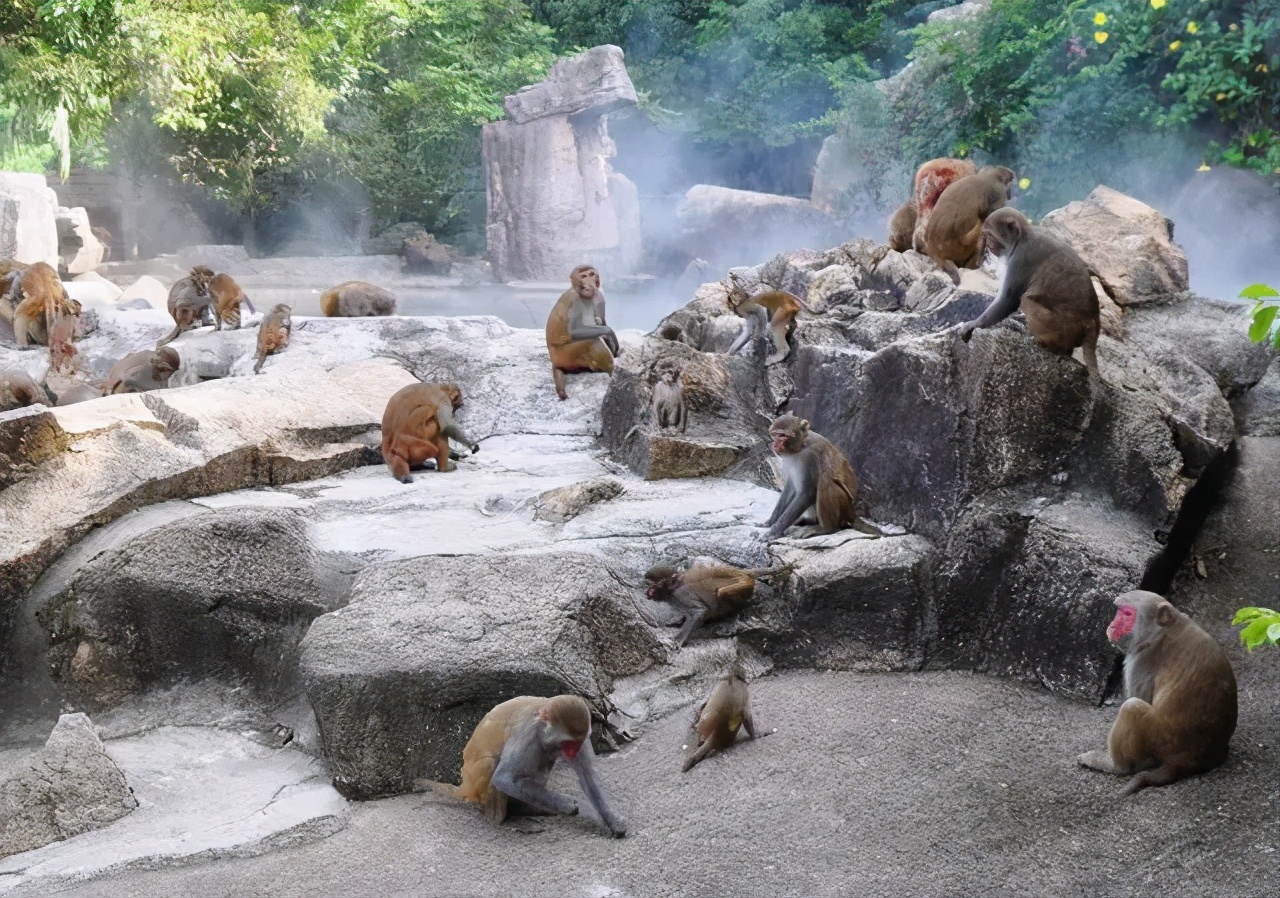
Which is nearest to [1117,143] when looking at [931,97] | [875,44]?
[931,97]

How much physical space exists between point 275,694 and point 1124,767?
4.00m

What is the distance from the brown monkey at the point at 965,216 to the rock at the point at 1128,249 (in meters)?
0.47

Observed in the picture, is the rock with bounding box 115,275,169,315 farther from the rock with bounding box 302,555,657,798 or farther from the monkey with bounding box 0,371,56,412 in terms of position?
the rock with bounding box 302,555,657,798

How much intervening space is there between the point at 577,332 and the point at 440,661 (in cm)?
491

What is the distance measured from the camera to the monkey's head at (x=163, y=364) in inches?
383

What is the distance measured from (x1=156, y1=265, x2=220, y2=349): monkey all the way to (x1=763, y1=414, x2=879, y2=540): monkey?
7.29 m


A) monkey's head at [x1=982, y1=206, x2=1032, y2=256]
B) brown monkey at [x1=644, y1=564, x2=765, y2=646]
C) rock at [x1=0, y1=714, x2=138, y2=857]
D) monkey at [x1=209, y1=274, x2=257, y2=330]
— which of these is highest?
monkey's head at [x1=982, y1=206, x2=1032, y2=256]

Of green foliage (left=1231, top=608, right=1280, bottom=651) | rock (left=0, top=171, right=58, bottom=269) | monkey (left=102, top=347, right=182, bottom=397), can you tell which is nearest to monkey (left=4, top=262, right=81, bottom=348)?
monkey (left=102, top=347, right=182, bottom=397)

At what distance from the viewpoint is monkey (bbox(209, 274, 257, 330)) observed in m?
10.9

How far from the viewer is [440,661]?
466 centimetres

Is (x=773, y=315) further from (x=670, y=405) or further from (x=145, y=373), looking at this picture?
(x=145, y=373)

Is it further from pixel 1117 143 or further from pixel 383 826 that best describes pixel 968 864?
pixel 1117 143

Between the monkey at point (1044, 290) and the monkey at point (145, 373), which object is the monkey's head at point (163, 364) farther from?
the monkey at point (1044, 290)

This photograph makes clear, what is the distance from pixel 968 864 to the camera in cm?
373
